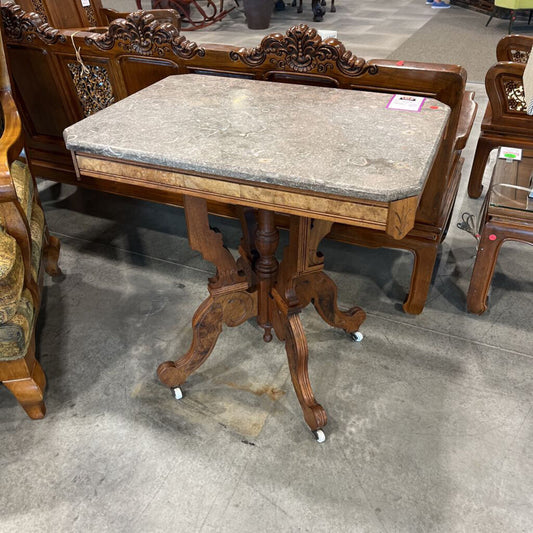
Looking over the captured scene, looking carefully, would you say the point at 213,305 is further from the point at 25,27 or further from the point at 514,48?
the point at 514,48

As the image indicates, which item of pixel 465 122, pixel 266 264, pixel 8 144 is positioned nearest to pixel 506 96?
pixel 465 122

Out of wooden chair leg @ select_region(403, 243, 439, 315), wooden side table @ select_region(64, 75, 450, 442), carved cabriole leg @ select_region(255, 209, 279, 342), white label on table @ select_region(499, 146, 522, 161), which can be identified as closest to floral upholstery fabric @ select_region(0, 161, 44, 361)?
wooden side table @ select_region(64, 75, 450, 442)

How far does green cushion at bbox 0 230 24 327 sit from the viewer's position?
4.18 ft

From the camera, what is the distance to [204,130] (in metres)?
1.09

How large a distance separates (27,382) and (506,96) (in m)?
2.20

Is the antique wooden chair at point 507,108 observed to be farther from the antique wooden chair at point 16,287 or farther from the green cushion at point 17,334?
the green cushion at point 17,334

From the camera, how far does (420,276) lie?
67.0 inches

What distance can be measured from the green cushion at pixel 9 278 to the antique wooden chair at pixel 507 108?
1986 millimetres

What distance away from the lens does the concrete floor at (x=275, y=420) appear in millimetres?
1239

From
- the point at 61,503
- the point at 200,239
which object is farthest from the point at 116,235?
the point at 61,503

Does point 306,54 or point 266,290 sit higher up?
point 306,54

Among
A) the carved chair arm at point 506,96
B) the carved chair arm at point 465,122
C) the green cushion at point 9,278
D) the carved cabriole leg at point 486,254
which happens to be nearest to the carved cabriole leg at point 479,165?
the carved chair arm at point 506,96

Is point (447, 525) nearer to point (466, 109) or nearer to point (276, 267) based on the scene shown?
point (276, 267)

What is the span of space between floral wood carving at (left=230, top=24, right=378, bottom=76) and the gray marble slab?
175 millimetres
